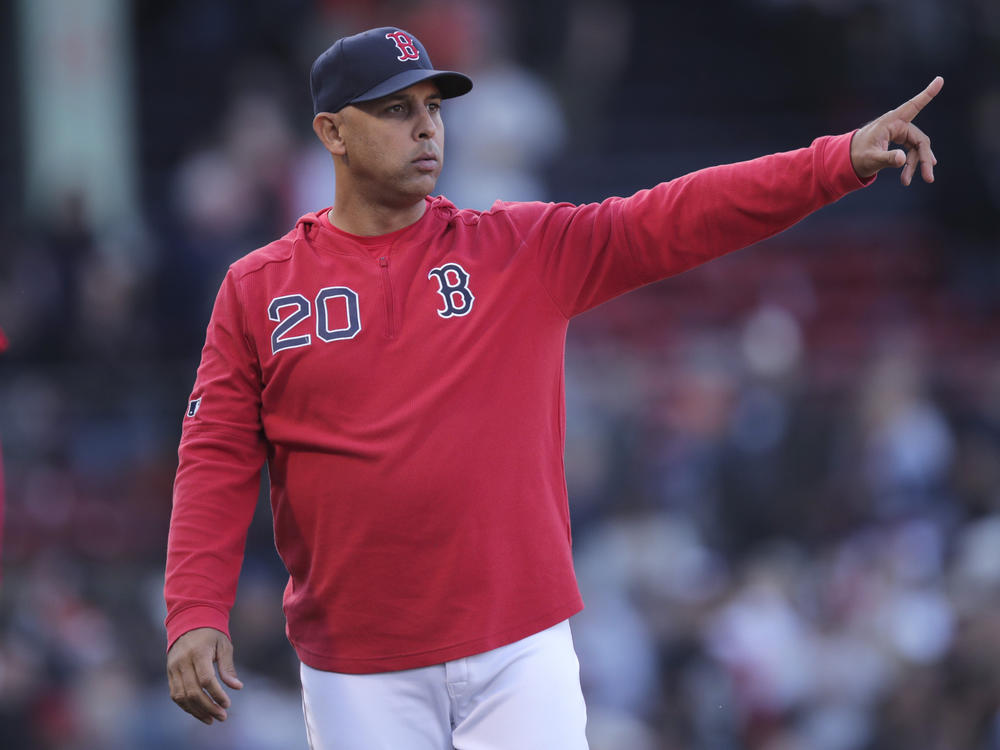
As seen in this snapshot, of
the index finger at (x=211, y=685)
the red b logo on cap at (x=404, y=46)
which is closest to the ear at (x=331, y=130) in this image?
the red b logo on cap at (x=404, y=46)

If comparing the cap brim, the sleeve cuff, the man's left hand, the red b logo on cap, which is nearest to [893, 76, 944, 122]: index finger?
the man's left hand

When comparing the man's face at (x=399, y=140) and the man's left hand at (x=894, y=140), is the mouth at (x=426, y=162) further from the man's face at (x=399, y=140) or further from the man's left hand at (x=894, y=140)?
the man's left hand at (x=894, y=140)

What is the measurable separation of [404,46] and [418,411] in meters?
0.82

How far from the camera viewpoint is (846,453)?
7.31 m

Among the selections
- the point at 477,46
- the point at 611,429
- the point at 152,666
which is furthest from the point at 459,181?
the point at 152,666

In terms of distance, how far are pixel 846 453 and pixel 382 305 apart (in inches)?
186

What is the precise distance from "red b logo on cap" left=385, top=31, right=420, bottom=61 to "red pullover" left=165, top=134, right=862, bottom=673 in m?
0.38

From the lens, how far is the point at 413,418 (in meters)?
3.02

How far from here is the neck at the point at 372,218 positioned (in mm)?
3227

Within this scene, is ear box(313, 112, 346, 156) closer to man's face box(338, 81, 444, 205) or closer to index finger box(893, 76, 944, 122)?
man's face box(338, 81, 444, 205)

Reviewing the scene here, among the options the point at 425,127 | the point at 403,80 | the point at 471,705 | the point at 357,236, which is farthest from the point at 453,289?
the point at 471,705

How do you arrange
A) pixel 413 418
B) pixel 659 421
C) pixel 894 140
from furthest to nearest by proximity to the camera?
pixel 659 421, pixel 413 418, pixel 894 140

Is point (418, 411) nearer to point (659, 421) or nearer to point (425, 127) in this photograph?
point (425, 127)

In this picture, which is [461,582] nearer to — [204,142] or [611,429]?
[611,429]
